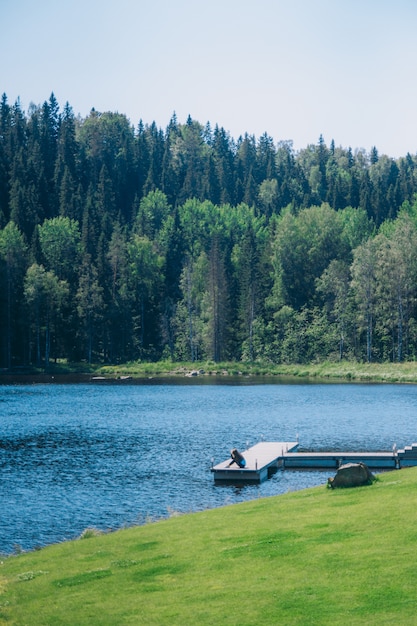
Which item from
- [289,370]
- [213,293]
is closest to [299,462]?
[289,370]

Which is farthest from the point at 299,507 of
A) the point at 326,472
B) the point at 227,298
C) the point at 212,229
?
the point at 212,229

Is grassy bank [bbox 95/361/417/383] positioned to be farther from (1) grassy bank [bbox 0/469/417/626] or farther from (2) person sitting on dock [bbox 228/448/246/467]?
(1) grassy bank [bbox 0/469/417/626]

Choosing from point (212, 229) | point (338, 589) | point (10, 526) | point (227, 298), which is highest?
point (212, 229)

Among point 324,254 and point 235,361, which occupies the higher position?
point 324,254

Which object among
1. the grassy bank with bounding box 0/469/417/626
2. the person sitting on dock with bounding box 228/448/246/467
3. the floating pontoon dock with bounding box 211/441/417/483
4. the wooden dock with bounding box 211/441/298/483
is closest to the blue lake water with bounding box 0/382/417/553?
the wooden dock with bounding box 211/441/298/483

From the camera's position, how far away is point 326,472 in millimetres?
44344

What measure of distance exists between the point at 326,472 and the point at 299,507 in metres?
18.4

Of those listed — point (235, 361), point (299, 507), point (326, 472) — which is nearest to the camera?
point (299, 507)

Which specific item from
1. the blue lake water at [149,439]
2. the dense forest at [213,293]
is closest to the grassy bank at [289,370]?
the dense forest at [213,293]

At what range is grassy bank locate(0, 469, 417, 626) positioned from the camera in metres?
16.3

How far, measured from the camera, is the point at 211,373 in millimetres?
130125

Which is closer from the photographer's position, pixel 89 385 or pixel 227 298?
pixel 89 385

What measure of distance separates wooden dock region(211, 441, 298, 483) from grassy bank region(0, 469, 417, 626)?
15090 mm

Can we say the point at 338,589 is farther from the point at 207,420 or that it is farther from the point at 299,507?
the point at 207,420
